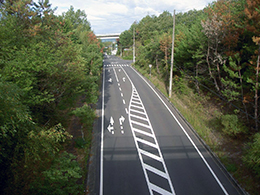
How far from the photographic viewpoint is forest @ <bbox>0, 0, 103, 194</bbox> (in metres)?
5.58

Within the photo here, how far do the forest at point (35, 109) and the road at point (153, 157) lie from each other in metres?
1.61

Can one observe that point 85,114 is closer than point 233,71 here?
Yes

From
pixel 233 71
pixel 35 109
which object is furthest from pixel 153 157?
pixel 233 71

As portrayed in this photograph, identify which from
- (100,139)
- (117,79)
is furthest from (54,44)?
(117,79)

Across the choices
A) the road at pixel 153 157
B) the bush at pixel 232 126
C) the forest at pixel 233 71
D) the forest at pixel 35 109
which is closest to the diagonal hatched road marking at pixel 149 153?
the road at pixel 153 157

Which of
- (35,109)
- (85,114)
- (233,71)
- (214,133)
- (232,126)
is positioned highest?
(233,71)

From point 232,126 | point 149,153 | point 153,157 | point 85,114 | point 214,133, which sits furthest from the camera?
point 214,133

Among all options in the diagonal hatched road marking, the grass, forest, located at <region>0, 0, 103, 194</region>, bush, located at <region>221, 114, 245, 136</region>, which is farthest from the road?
bush, located at <region>221, 114, 245, 136</region>

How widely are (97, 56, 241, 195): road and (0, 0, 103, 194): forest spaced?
1607 millimetres

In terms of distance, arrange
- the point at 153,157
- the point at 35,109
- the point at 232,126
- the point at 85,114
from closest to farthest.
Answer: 1. the point at 35,109
2. the point at 153,157
3. the point at 232,126
4. the point at 85,114

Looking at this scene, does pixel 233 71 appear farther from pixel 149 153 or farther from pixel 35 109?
pixel 35 109

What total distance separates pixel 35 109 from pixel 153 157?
762 cm

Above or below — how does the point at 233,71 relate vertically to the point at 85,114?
above

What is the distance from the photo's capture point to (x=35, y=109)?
11.1m
